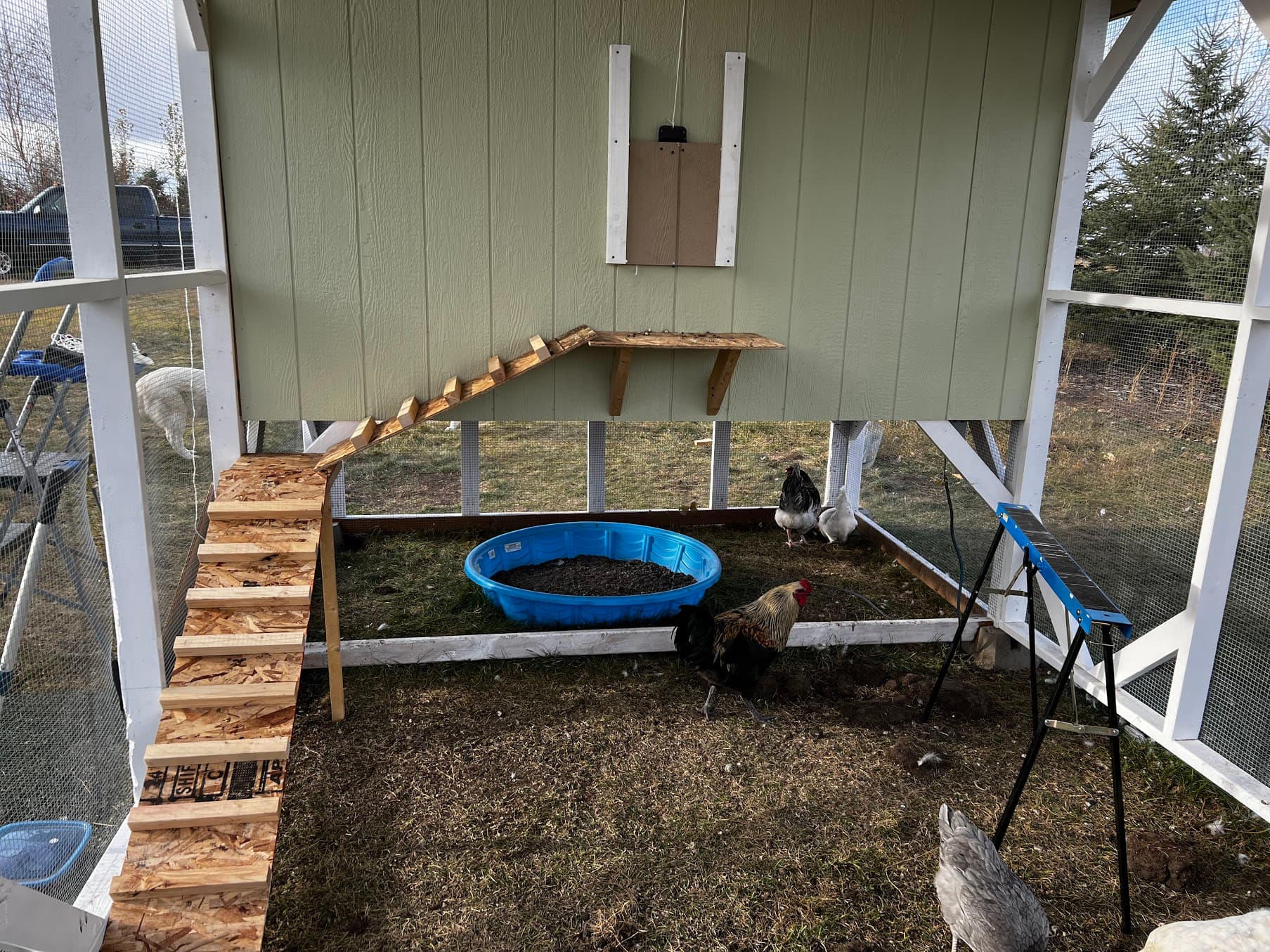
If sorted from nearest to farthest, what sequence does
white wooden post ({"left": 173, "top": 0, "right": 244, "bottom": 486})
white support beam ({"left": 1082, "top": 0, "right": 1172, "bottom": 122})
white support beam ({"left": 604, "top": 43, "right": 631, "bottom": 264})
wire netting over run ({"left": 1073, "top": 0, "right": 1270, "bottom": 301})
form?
wire netting over run ({"left": 1073, "top": 0, "right": 1270, "bottom": 301}) < white wooden post ({"left": 173, "top": 0, "right": 244, "bottom": 486}) < white support beam ({"left": 1082, "top": 0, "right": 1172, "bottom": 122}) < white support beam ({"left": 604, "top": 43, "right": 631, "bottom": 264})

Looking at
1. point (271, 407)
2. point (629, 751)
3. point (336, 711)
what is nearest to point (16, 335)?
point (271, 407)

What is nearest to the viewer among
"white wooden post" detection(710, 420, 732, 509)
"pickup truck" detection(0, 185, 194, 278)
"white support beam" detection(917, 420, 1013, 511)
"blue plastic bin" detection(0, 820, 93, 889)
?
"pickup truck" detection(0, 185, 194, 278)

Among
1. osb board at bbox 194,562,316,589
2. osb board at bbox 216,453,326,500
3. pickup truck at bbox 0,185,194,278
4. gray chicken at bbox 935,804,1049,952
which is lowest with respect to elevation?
gray chicken at bbox 935,804,1049,952

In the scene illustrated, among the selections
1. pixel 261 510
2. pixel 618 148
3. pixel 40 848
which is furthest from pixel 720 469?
pixel 40 848

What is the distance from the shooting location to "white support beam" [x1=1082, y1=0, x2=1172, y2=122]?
2717 mm

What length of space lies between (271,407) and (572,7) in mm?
1699

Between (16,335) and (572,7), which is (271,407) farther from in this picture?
(572,7)

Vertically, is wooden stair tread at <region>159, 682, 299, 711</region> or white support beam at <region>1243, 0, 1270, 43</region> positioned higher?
white support beam at <region>1243, 0, 1270, 43</region>

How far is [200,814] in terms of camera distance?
1.77 meters

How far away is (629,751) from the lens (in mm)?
2982

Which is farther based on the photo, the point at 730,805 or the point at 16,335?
the point at 730,805

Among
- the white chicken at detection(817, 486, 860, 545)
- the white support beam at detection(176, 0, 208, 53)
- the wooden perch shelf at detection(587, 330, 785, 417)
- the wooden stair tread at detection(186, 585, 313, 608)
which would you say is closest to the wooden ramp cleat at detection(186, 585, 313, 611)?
the wooden stair tread at detection(186, 585, 313, 608)

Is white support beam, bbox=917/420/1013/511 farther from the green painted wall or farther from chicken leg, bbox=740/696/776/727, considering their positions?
chicken leg, bbox=740/696/776/727

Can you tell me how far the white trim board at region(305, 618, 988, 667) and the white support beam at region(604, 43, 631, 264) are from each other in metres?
1.58
